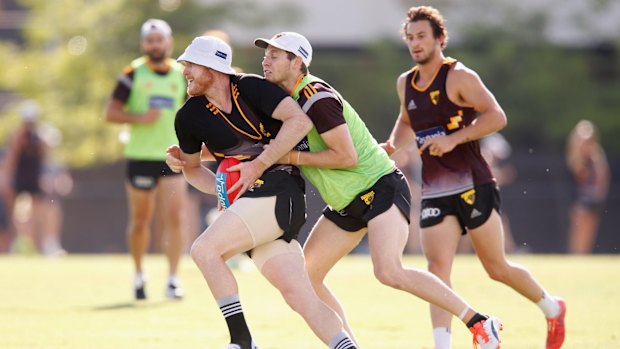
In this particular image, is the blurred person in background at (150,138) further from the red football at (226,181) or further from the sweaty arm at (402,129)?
the red football at (226,181)

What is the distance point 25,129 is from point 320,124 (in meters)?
14.9

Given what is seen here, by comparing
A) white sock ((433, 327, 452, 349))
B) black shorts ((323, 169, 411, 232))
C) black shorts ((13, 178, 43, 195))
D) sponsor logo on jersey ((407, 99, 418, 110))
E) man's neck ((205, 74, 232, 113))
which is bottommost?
black shorts ((13, 178, 43, 195))

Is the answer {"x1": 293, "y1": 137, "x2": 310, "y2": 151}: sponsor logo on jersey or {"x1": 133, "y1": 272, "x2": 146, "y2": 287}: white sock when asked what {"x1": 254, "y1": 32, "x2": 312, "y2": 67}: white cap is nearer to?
{"x1": 293, "y1": 137, "x2": 310, "y2": 151}: sponsor logo on jersey

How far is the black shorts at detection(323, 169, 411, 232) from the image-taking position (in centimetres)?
745

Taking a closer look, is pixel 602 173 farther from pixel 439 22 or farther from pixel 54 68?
pixel 439 22

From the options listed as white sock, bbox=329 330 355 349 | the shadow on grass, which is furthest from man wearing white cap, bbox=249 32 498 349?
the shadow on grass

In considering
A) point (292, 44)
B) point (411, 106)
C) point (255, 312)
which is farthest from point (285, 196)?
point (255, 312)

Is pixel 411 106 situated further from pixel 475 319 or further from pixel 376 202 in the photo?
pixel 475 319

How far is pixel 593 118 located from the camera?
91.8 ft

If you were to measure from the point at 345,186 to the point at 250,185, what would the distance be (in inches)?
26.0

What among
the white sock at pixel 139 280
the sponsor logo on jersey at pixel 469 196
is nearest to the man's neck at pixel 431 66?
the sponsor logo on jersey at pixel 469 196

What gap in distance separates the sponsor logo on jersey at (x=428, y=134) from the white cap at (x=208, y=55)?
76.0 inches

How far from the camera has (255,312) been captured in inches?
434

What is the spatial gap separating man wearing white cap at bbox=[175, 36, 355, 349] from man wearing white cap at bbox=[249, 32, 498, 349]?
18 cm
